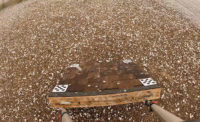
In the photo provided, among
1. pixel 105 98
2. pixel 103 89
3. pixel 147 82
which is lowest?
pixel 105 98

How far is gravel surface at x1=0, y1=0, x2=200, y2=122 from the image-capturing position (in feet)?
32.1

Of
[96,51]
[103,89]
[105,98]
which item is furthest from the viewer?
[96,51]

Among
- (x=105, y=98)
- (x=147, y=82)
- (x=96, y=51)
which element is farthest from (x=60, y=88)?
(x=96, y=51)

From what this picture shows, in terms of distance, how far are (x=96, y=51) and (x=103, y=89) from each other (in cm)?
627

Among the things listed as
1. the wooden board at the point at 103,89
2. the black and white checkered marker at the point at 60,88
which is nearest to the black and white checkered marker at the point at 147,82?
the wooden board at the point at 103,89

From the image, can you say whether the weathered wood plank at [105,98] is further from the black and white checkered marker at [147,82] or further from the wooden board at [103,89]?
the black and white checkered marker at [147,82]

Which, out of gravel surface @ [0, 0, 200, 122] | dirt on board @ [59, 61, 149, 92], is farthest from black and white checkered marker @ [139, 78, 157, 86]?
gravel surface @ [0, 0, 200, 122]

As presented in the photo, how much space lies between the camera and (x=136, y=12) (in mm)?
17938

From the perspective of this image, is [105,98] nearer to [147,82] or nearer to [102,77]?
[102,77]

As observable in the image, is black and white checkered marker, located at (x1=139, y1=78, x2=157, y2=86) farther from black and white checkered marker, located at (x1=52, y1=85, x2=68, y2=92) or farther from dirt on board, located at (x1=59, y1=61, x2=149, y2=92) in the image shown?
black and white checkered marker, located at (x1=52, y1=85, x2=68, y2=92)

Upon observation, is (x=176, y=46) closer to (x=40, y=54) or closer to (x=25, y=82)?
(x=40, y=54)

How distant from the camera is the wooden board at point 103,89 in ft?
22.7

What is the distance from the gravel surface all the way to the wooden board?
2.64m

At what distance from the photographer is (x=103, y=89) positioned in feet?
23.6
